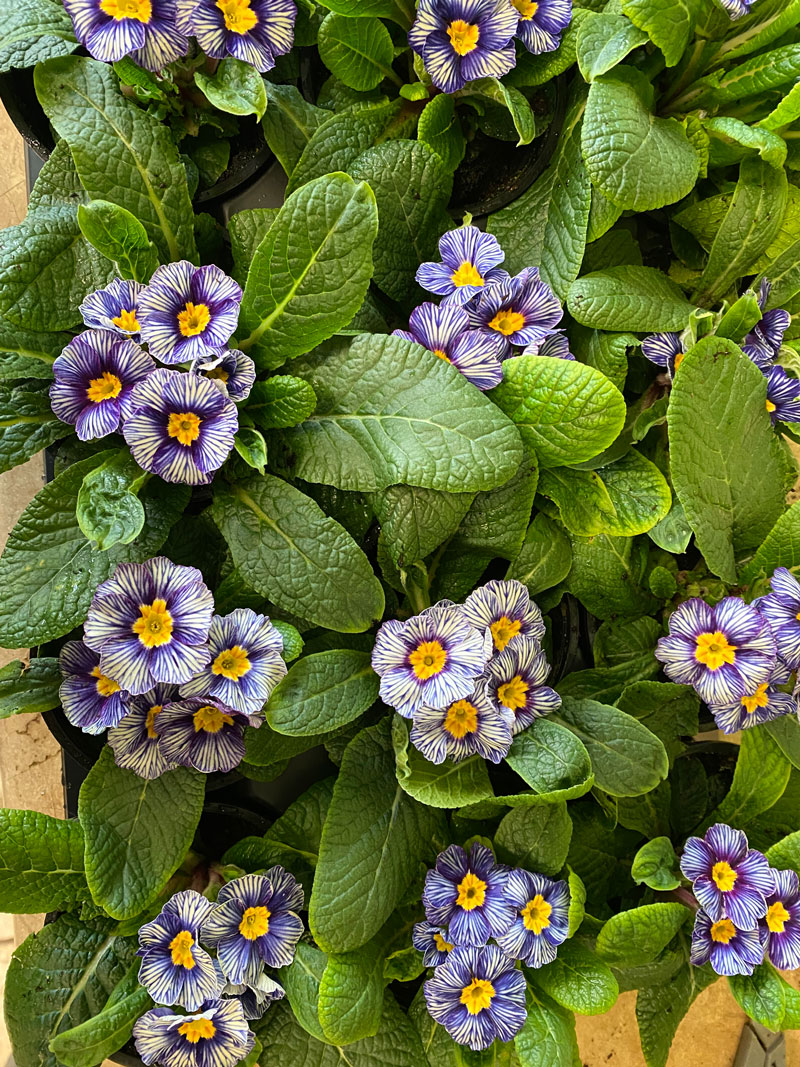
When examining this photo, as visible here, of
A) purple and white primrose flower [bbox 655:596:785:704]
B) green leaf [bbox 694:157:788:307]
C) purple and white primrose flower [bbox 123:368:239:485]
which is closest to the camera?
purple and white primrose flower [bbox 123:368:239:485]

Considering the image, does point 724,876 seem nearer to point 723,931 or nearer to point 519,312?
point 723,931

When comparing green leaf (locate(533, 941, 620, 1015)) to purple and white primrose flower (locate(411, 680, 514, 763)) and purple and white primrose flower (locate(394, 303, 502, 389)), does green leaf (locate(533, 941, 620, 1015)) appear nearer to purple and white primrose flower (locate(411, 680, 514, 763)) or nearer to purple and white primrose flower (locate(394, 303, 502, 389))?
purple and white primrose flower (locate(411, 680, 514, 763))

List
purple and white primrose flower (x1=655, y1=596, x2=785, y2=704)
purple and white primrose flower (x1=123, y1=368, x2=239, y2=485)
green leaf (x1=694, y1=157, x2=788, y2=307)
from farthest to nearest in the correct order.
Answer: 1. green leaf (x1=694, y1=157, x2=788, y2=307)
2. purple and white primrose flower (x1=655, y1=596, x2=785, y2=704)
3. purple and white primrose flower (x1=123, y1=368, x2=239, y2=485)

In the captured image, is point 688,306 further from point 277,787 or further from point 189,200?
point 277,787

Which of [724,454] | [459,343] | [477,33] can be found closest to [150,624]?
[459,343]

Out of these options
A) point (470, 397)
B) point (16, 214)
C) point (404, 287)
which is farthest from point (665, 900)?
point (16, 214)

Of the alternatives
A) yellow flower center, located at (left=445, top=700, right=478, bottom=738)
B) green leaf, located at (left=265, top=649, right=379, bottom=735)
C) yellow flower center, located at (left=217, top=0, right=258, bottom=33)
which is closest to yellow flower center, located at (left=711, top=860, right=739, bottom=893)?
yellow flower center, located at (left=445, top=700, right=478, bottom=738)
